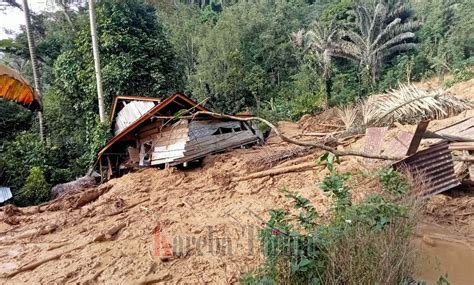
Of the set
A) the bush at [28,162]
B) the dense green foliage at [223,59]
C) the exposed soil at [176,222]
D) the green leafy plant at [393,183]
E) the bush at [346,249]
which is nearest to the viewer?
the bush at [346,249]

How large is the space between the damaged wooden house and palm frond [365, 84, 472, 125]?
3845mm

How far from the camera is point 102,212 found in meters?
6.88

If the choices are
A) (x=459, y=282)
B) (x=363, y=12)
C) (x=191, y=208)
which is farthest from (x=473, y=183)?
(x=363, y=12)

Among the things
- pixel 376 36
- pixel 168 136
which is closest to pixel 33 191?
pixel 168 136

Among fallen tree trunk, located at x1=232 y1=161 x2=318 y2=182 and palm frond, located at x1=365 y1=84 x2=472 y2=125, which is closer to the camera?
fallen tree trunk, located at x1=232 y1=161 x2=318 y2=182

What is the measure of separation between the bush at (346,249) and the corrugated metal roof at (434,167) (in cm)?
179

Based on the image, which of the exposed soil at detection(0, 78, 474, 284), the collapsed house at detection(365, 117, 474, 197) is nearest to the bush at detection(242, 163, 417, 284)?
the exposed soil at detection(0, 78, 474, 284)

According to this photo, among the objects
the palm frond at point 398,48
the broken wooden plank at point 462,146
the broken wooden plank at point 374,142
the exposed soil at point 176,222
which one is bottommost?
the exposed soil at point 176,222

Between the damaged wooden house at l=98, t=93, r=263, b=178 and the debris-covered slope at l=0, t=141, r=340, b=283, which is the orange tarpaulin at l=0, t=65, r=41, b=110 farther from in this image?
the damaged wooden house at l=98, t=93, r=263, b=178

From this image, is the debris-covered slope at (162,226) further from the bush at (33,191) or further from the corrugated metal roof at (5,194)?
the bush at (33,191)

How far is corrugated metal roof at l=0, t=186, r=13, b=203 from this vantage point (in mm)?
10669

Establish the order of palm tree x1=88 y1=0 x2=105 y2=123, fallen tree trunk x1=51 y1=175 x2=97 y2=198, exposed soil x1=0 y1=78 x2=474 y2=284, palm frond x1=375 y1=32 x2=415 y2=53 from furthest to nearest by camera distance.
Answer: palm frond x1=375 y1=32 x2=415 y2=53, palm tree x1=88 y1=0 x2=105 y2=123, fallen tree trunk x1=51 y1=175 x2=97 y2=198, exposed soil x1=0 y1=78 x2=474 y2=284

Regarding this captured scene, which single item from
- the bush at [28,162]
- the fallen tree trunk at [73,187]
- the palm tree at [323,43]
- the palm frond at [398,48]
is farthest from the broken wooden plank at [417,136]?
the palm frond at [398,48]

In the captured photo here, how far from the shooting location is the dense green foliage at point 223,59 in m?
14.0
